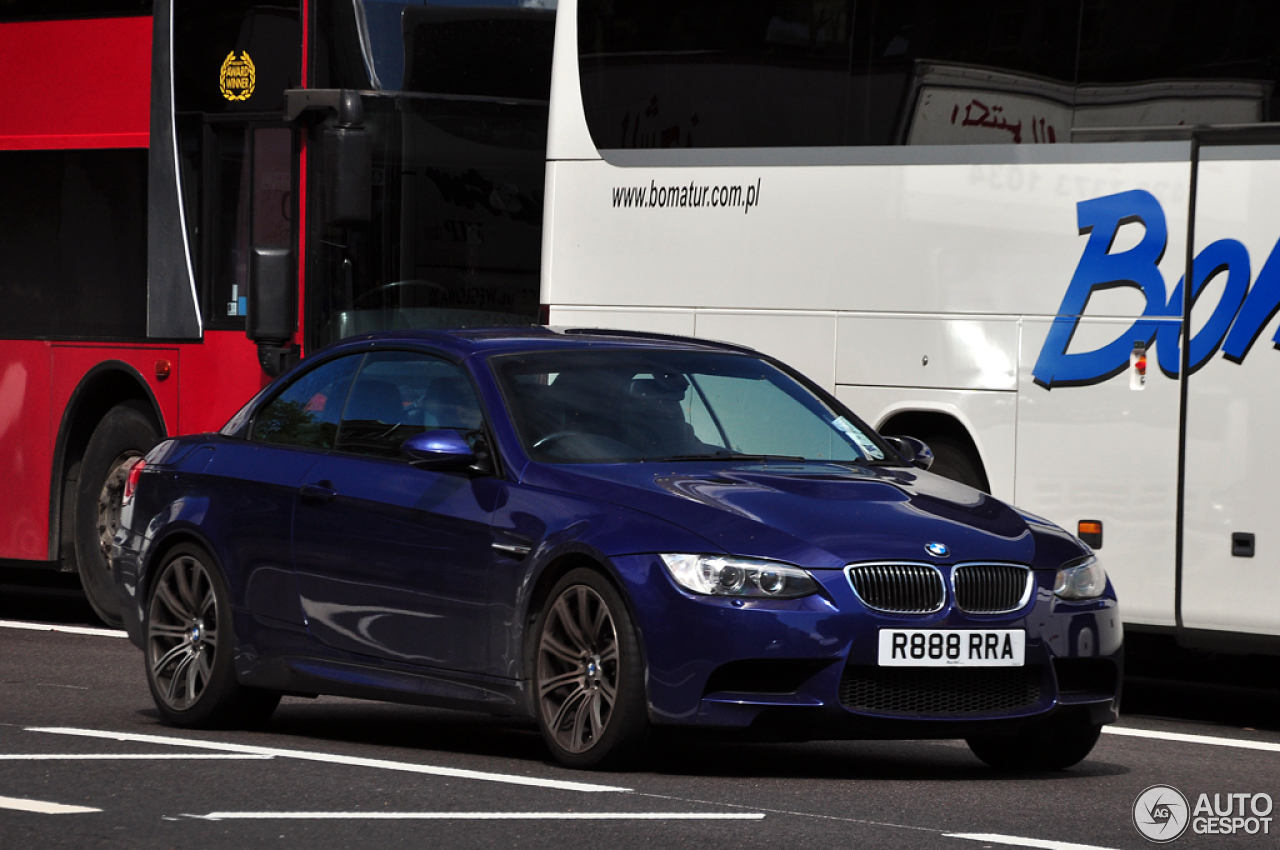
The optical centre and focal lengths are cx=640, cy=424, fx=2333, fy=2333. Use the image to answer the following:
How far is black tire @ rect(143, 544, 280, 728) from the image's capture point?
939 centimetres

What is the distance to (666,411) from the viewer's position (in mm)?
8727

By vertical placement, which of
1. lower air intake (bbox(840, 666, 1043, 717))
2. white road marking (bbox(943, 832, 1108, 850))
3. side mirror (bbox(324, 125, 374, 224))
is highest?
side mirror (bbox(324, 125, 374, 224))

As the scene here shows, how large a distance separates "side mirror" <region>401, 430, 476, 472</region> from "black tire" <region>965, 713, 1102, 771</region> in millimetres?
2050

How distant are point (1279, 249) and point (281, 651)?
4.72m

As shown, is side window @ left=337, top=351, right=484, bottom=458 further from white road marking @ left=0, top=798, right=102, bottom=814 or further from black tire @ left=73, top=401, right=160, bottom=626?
black tire @ left=73, top=401, right=160, bottom=626

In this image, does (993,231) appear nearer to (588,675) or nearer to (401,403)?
(401,403)

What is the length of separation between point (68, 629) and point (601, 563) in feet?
25.4

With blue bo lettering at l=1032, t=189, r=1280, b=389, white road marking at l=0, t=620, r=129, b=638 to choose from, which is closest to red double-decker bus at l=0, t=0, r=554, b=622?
white road marking at l=0, t=620, r=129, b=638

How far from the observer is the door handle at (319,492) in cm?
892

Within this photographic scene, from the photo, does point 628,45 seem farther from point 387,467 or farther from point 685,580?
point 685,580

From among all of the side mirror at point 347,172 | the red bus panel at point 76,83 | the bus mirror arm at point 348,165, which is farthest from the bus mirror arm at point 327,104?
the red bus panel at point 76,83

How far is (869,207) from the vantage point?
11641 millimetres

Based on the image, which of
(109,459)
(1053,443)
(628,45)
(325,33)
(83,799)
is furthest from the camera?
(109,459)

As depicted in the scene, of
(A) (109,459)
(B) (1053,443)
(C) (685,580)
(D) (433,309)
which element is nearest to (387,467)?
(C) (685,580)
